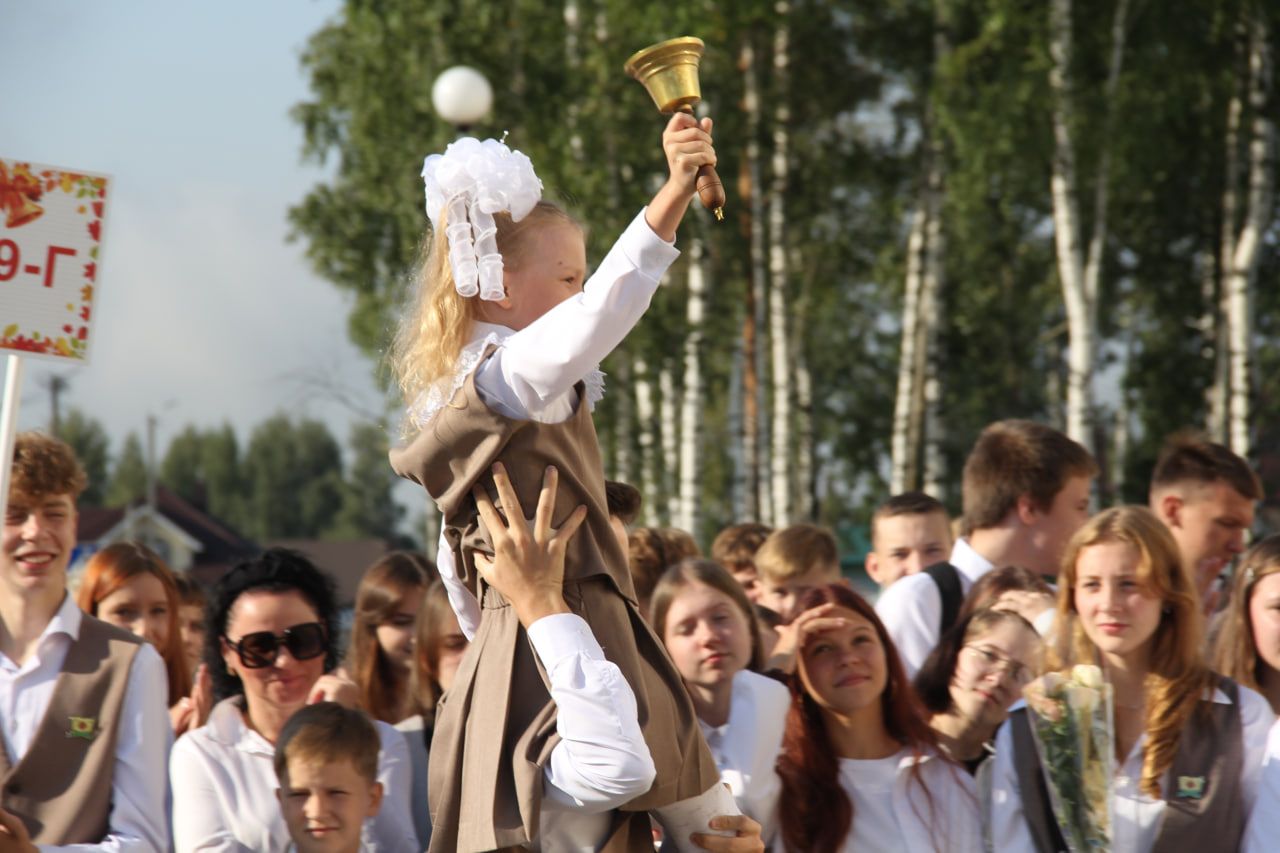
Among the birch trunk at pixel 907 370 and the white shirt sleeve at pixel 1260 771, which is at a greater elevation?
the birch trunk at pixel 907 370

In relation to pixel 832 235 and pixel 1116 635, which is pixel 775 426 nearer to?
pixel 832 235

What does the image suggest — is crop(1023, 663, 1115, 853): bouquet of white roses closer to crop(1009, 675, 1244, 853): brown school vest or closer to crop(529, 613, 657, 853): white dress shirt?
crop(1009, 675, 1244, 853): brown school vest

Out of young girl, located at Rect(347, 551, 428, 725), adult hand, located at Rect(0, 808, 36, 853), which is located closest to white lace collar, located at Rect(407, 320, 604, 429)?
adult hand, located at Rect(0, 808, 36, 853)

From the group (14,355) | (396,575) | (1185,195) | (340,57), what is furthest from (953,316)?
(14,355)

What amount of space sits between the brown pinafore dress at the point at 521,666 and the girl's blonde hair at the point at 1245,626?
2147 mm

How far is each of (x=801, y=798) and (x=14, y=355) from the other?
2335mm

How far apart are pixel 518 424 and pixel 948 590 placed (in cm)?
288

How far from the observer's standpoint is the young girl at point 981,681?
4.57 metres

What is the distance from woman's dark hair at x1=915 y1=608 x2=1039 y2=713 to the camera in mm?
4629

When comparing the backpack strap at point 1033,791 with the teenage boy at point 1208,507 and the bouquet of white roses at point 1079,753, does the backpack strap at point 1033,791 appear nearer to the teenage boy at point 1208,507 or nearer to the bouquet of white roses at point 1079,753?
the bouquet of white roses at point 1079,753

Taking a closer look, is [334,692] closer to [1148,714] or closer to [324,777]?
[324,777]

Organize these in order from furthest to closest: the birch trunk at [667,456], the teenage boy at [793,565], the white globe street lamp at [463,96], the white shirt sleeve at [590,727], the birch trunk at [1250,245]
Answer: the birch trunk at [667,456] < the birch trunk at [1250,245] < the white globe street lamp at [463,96] < the teenage boy at [793,565] < the white shirt sleeve at [590,727]

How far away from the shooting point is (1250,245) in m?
15.7

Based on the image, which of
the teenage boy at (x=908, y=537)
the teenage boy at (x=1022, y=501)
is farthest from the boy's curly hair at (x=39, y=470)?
the teenage boy at (x=908, y=537)
